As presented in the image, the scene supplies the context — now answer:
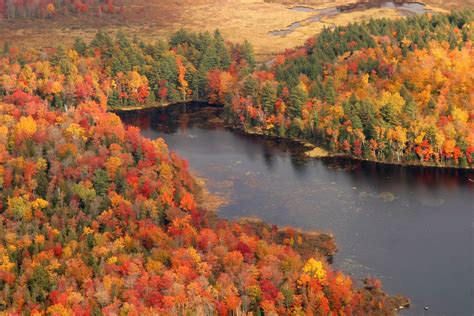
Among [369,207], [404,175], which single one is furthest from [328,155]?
[369,207]

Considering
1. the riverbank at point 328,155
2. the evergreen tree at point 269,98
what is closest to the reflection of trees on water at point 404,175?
the riverbank at point 328,155

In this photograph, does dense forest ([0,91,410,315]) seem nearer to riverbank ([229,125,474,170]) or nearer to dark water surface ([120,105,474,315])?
dark water surface ([120,105,474,315])

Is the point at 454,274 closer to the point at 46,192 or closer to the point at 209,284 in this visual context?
the point at 209,284

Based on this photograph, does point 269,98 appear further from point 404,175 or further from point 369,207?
point 369,207

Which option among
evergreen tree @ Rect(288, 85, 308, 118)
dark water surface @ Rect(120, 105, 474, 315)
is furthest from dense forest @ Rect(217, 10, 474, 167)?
Result: dark water surface @ Rect(120, 105, 474, 315)

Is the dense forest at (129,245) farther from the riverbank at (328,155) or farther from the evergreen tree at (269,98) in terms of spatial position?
the evergreen tree at (269,98)

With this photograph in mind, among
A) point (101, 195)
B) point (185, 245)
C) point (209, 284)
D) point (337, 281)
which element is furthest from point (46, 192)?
point (337, 281)
